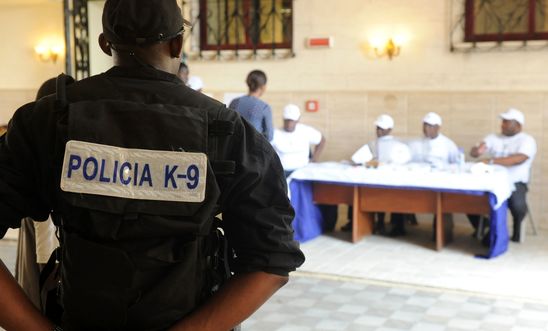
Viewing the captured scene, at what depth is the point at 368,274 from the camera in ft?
18.5

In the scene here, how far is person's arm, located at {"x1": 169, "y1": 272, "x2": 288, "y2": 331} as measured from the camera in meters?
1.27

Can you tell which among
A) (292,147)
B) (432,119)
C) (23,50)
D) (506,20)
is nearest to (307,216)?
(292,147)

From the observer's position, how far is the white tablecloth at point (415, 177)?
6.05m

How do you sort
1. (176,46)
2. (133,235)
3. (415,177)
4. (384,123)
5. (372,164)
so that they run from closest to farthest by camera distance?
(133,235) < (176,46) < (415,177) < (372,164) < (384,123)

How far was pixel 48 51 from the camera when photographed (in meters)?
10.1

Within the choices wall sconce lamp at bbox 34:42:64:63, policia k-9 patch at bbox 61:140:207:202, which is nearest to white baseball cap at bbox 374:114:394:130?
wall sconce lamp at bbox 34:42:64:63

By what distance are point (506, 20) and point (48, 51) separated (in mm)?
5927

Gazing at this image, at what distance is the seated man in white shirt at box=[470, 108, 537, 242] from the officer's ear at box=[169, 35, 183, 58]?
603 cm

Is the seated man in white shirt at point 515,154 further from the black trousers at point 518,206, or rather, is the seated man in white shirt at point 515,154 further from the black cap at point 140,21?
the black cap at point 140,21

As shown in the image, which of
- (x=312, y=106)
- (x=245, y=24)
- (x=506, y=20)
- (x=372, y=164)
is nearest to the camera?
(x=372, y=164)

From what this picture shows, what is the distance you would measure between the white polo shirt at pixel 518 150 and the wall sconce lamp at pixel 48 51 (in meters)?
5.88

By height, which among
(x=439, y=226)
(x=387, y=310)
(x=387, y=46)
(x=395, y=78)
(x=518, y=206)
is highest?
(x=387, y=46)

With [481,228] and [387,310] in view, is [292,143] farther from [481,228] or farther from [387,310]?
[387,310]

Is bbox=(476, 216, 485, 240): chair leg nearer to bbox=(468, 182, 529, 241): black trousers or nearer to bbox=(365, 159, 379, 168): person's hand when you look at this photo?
bbox=(468, 182, 529, 241): black trousers
